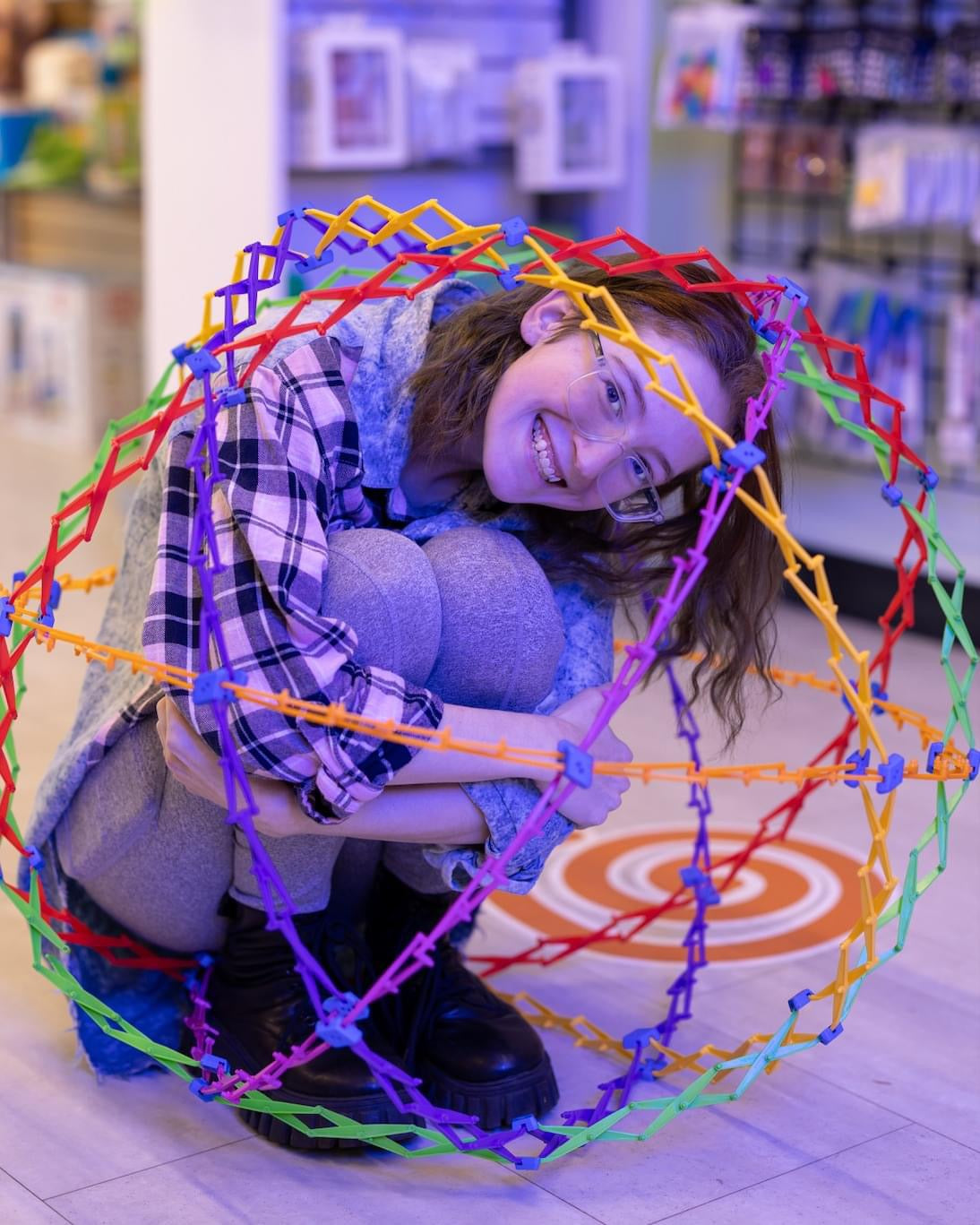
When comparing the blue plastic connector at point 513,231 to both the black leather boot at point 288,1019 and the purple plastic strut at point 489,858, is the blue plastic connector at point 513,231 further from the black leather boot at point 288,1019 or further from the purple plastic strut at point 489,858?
the black leather boot at point 288,1019

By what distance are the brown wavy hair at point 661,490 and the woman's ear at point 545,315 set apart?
0.06 feet

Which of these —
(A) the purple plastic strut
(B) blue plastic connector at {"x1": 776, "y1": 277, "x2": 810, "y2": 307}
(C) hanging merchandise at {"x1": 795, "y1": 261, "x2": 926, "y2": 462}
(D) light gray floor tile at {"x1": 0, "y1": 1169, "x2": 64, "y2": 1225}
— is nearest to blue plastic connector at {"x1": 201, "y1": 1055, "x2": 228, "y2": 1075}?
(A) the purple plastic strut

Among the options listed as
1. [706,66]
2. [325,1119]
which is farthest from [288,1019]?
[706,66]

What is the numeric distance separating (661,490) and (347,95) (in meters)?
1.51

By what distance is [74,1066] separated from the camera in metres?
1.24

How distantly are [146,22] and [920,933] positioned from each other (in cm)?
193

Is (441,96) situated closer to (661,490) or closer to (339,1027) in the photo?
(661,490)

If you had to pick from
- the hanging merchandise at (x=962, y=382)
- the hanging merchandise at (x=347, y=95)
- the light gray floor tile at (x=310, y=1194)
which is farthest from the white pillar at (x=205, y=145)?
the light gray floor tile at (x=310, y=1194)

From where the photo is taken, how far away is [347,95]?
8.14 feet

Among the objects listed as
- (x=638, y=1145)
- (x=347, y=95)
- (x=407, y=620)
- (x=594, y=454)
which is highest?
(x=347, y=95)

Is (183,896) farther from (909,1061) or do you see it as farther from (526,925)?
(909,1061)

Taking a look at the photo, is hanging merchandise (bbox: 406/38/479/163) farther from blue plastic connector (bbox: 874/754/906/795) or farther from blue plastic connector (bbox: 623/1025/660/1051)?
blue plastic connector (bbox: 874/754/906/795)

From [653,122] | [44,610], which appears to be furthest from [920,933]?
[653,122]

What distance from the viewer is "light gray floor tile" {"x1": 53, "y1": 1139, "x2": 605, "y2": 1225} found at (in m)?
1.04
